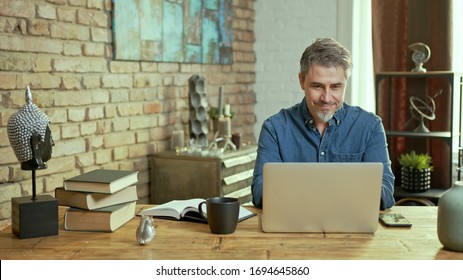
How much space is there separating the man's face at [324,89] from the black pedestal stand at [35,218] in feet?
3.33

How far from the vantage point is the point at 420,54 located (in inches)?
165

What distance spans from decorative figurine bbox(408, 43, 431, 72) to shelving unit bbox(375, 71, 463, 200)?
0.22 feet

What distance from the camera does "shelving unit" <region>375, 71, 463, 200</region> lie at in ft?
13.7

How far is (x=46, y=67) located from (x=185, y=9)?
129cm

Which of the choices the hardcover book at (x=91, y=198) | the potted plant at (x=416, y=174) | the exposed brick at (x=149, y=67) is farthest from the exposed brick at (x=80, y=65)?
the potted plant at (x=416, y=174)

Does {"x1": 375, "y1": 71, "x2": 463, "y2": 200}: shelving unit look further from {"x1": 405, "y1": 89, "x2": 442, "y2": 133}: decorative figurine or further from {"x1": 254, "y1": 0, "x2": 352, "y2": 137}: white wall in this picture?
{"x1": 254, "y1": 0, "x2": 352, "y2": 137}: white wall

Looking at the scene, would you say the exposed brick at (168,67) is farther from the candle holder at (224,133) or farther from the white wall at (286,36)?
the white wall at (286,36)

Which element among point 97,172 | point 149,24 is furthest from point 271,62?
point 97,172

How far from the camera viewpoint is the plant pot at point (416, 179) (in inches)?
161

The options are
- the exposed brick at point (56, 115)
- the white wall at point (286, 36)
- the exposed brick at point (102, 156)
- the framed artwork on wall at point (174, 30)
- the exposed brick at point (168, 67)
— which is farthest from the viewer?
the white wall at point (286, 36)

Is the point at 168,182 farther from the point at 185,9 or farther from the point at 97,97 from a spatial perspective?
the point at 185,9

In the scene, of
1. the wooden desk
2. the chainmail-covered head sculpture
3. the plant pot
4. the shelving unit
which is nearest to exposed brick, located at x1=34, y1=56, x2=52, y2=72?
the chainmail-covered head sculpture

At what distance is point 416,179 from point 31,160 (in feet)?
9.47

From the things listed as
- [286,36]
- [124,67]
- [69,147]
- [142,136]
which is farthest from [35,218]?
[286,36]
